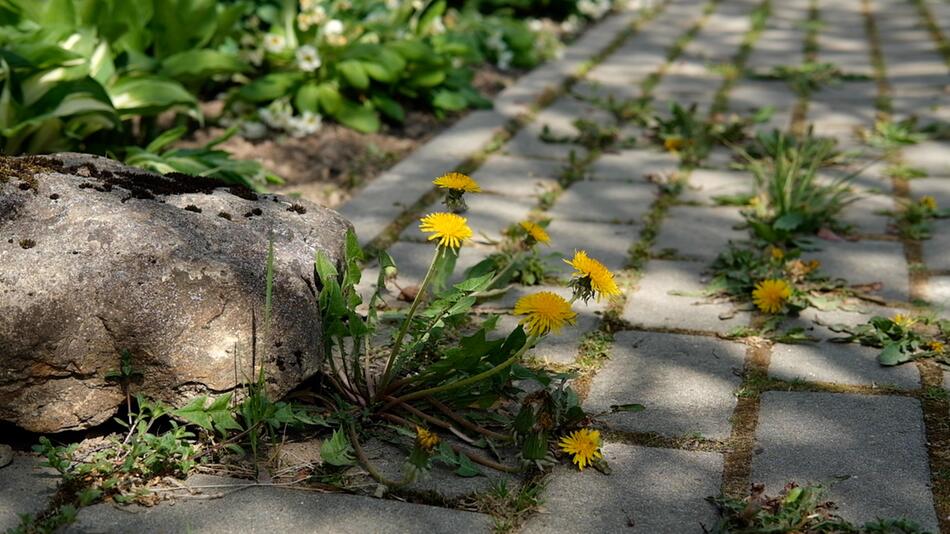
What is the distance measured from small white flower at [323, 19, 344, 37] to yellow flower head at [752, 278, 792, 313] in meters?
2.58

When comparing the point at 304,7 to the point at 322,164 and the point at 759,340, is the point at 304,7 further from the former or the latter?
the point at 759,340

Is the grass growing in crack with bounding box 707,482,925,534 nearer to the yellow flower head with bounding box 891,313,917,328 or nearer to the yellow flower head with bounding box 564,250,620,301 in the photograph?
the yellow flower head with bounding box 564,250,620,301

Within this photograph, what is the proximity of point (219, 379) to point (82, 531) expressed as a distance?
397 mm

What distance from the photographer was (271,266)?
226 centimetres

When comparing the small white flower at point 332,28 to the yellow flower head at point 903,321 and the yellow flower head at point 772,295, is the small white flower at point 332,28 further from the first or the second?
the yellow flower head at point 903,321

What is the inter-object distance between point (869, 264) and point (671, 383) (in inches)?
43.4

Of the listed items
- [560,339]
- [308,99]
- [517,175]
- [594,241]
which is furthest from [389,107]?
[560,339]

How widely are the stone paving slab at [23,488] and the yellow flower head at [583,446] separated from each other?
37.7 inches

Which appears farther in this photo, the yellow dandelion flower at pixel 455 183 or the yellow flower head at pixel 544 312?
the yellow dandelion flower at pixel 455 183

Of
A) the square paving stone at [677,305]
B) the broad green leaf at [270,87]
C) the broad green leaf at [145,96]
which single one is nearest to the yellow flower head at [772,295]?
the square paving stone at [677,305]

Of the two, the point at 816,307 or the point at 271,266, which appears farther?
the point at 816,307

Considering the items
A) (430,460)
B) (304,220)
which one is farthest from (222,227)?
(430,460)

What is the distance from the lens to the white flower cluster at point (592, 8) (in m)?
7.68

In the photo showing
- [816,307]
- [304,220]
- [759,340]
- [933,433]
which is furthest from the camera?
[816,307]
